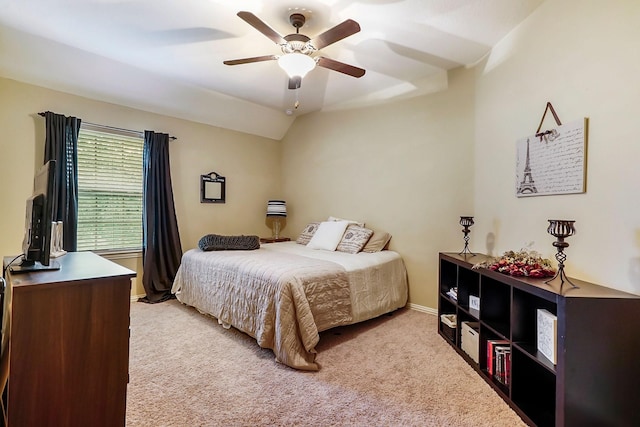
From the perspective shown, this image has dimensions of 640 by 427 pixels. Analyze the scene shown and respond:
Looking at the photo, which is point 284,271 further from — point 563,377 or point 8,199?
point 8,199

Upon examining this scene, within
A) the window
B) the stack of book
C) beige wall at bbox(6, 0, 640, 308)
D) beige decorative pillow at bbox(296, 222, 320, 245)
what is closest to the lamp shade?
beige wall at bbox(6, 0, 640, 308)

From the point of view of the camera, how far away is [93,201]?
11.4 ft

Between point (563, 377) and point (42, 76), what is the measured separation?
4534 millimetres

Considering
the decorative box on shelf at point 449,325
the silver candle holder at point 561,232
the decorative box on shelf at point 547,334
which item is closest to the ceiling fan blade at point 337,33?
the silver candle holder at point 561,232

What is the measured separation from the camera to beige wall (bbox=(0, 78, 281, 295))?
2941mm

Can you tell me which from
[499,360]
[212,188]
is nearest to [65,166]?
[212,188]

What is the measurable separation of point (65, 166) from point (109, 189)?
525 mm

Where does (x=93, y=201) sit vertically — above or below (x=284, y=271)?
above

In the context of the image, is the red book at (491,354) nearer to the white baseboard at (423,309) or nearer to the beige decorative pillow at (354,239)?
the white baseboard at (423,309)

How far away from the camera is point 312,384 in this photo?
79.1 inches

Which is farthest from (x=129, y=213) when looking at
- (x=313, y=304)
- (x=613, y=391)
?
(x=613, y=391)

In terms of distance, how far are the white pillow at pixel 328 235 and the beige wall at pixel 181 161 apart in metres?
1.31

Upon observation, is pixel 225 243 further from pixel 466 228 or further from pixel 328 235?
pixel 466 228

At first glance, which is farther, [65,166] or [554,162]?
[65,166]
